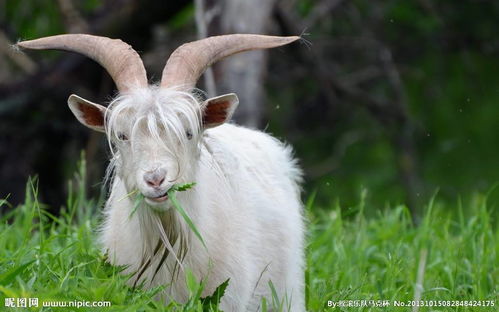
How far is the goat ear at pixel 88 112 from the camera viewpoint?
5988 mm

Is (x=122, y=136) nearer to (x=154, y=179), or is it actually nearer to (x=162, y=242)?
(x=154, y=179)

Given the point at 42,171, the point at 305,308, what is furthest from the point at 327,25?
the point at 305,308

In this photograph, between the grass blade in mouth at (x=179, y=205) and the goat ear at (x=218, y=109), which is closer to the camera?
the grass blade in mouth at (x=179, y=205)

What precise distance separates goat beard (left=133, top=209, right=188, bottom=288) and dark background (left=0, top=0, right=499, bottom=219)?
129 inches

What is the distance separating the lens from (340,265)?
761 cm

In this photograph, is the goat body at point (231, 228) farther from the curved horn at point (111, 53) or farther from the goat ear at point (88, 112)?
the curved horn at point (111, 53)

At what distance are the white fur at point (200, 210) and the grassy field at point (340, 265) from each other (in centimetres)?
19

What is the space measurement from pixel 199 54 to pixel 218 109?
327 millimetres

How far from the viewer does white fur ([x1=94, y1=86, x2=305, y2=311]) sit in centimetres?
575

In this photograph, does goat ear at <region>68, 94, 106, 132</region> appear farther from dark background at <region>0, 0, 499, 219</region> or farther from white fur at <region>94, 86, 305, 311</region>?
dark background at <region>0, 0, 499, 219</region>

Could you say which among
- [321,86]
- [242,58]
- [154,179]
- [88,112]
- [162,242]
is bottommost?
[162,242]

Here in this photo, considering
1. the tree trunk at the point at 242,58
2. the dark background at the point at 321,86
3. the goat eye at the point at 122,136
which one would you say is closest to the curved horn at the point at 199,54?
the goat eye at the point at 122,136

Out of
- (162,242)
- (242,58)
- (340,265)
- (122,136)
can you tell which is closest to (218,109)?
(122,136)

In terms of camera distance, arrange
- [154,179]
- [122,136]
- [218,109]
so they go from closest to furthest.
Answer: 1. [154,179]
2. [122,136]
3. [218,109]
